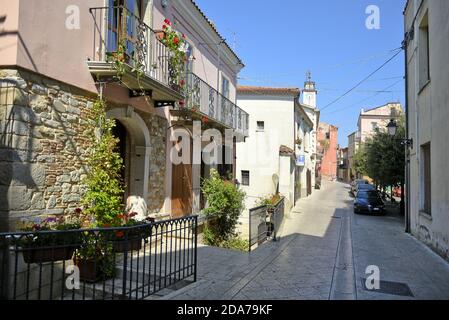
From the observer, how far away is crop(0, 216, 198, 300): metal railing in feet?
13.6

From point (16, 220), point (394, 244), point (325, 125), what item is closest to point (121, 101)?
point (16, 220)

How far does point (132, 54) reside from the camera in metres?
8.25

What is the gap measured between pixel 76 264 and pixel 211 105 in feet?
26.3

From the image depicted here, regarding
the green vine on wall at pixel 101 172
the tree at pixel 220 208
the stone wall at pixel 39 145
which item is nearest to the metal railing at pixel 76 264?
the green vine on wall at pixel 101 172

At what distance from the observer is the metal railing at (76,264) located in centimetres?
416

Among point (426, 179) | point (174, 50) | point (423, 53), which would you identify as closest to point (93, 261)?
point (174, 50)

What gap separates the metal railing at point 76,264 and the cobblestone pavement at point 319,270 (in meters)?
0.61

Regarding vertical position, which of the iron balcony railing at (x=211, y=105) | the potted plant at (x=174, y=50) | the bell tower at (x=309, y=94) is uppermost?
the bell tower at (x=309, y=94)

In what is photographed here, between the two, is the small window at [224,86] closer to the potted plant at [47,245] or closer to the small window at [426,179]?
the small window at [426,179]

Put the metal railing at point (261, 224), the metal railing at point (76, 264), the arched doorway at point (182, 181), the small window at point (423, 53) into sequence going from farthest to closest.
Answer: the small window at point (423, 53)
the arched doorway at point (182, 181)
the metal railing at point (261, 224)
the metal railing at point (76, 264)

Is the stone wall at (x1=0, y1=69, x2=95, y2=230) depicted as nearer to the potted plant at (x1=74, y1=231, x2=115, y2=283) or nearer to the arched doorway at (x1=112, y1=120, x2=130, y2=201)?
the potted plant at (x1=74, y1=231, x2=115, y2=283)

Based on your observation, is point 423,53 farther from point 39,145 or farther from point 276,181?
point 276,181

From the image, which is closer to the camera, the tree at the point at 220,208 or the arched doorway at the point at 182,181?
the arched doorway at the point at 182,181
